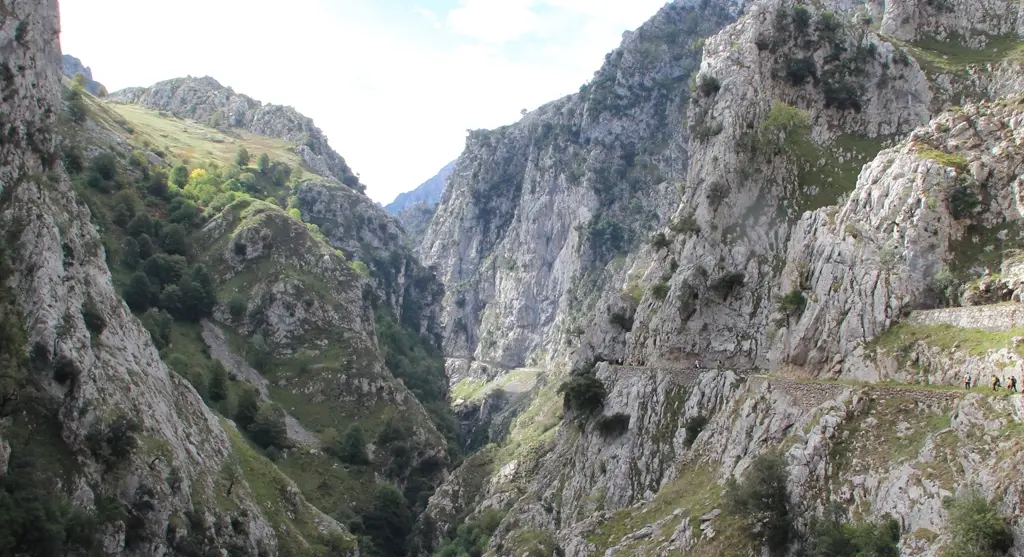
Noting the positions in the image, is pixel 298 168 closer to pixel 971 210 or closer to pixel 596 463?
pixel 596 463

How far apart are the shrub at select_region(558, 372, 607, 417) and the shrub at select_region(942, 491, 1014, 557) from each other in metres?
46.9

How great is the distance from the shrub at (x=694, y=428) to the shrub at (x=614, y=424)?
983 centimetres

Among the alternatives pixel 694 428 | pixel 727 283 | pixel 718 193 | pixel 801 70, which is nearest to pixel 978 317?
pixel 694 428

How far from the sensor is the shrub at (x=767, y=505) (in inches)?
1435

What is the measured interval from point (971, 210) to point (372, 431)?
8162 cm

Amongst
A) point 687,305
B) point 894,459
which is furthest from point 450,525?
point 894,459

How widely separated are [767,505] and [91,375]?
49.7 meters

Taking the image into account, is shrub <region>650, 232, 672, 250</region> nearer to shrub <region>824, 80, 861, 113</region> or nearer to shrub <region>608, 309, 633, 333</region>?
shrub <region>608, 309, 633, 333</region>

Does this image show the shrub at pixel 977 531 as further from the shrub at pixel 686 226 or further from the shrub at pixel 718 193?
the shrub at pixel 686 226

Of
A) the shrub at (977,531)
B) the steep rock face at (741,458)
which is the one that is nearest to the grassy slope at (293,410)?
the steep rock face at (741,458)

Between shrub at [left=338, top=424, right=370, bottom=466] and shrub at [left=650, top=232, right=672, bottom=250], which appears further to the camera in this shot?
shrub at [left=338, top=424, right=370, bottom=466]

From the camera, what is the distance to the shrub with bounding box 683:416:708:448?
56.6 meters

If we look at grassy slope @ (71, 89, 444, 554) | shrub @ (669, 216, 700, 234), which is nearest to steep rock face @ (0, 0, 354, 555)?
grassy slope @ (71, 89, 444, 554)

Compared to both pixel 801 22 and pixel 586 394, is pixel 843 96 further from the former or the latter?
pixel 586 394
